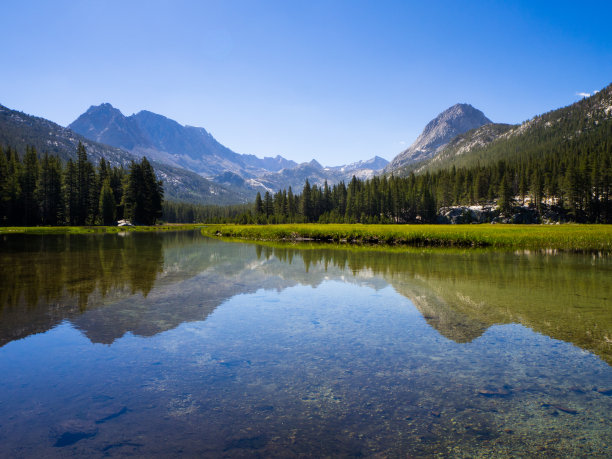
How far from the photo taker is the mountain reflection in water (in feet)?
32.2

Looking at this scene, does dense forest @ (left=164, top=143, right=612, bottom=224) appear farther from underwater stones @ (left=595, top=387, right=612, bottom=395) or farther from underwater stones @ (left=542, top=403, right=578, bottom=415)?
underwater stones @ (left=542, top=403, right=578, bottom=415)

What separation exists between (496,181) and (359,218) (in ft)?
177

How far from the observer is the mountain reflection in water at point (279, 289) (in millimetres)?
9812

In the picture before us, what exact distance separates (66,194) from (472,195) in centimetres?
13131

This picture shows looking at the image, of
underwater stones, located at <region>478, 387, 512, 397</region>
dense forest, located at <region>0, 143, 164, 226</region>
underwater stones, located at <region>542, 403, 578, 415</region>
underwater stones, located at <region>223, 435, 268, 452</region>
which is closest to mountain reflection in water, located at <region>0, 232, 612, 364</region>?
underwater stones, located at <region>478, 387, 512, 397</region>

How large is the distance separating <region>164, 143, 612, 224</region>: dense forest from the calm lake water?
328 ft

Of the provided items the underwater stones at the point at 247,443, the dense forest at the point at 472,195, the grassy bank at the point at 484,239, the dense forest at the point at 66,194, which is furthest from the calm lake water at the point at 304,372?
the dense forest at the point at 472,195

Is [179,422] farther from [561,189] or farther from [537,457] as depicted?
[561,189]

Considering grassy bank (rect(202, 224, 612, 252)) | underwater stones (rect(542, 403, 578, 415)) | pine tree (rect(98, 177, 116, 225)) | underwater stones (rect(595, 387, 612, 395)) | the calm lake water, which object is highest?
pine tree (rect(98, 177, 116, 225))

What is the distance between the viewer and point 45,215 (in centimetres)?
8181

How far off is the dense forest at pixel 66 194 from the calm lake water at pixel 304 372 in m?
81.4

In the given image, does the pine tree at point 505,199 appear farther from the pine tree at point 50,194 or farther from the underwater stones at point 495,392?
the pine tree at point 50,194

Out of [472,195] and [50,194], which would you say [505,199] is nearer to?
[472,195]

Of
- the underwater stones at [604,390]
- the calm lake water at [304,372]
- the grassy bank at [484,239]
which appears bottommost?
the underwater stones at [604,390]
